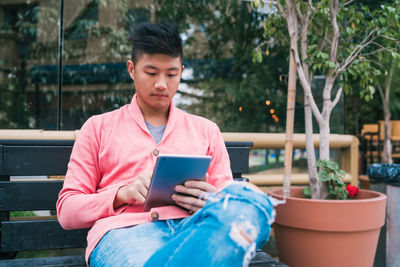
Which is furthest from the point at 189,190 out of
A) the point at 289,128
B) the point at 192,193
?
the point at 289,128

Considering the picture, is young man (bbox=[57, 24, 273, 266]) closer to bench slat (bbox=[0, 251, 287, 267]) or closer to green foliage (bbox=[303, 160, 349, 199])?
bench slat (bbox=[0, 251, 287, 267])

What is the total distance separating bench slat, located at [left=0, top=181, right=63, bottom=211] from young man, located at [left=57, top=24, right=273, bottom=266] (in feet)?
1.69

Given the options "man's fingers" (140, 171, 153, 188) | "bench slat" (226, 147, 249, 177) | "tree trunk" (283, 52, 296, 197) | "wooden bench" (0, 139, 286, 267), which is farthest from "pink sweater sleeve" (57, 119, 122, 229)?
"tree trunk" (283, 52, 296, 197)

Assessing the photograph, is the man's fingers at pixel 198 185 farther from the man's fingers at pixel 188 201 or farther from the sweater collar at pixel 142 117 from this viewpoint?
the sweater collar at pixel 142 117

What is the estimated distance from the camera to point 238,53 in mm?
3980

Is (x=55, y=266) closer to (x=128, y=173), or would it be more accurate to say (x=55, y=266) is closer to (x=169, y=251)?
(x=128, y=173)

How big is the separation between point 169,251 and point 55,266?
88cm

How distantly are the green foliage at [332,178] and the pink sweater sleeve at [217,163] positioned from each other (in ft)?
3.86

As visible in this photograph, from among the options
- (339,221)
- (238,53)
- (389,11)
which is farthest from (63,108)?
(389,11)

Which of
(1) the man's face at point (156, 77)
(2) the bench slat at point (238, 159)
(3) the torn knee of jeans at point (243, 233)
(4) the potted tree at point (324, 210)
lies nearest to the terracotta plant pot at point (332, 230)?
(4) the potted tree at point (324, 210)

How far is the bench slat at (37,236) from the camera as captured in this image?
1835 mm

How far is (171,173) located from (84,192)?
0.44m

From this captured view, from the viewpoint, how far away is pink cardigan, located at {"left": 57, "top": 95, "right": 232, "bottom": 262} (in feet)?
4.51

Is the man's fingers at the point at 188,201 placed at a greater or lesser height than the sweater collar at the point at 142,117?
lesser
